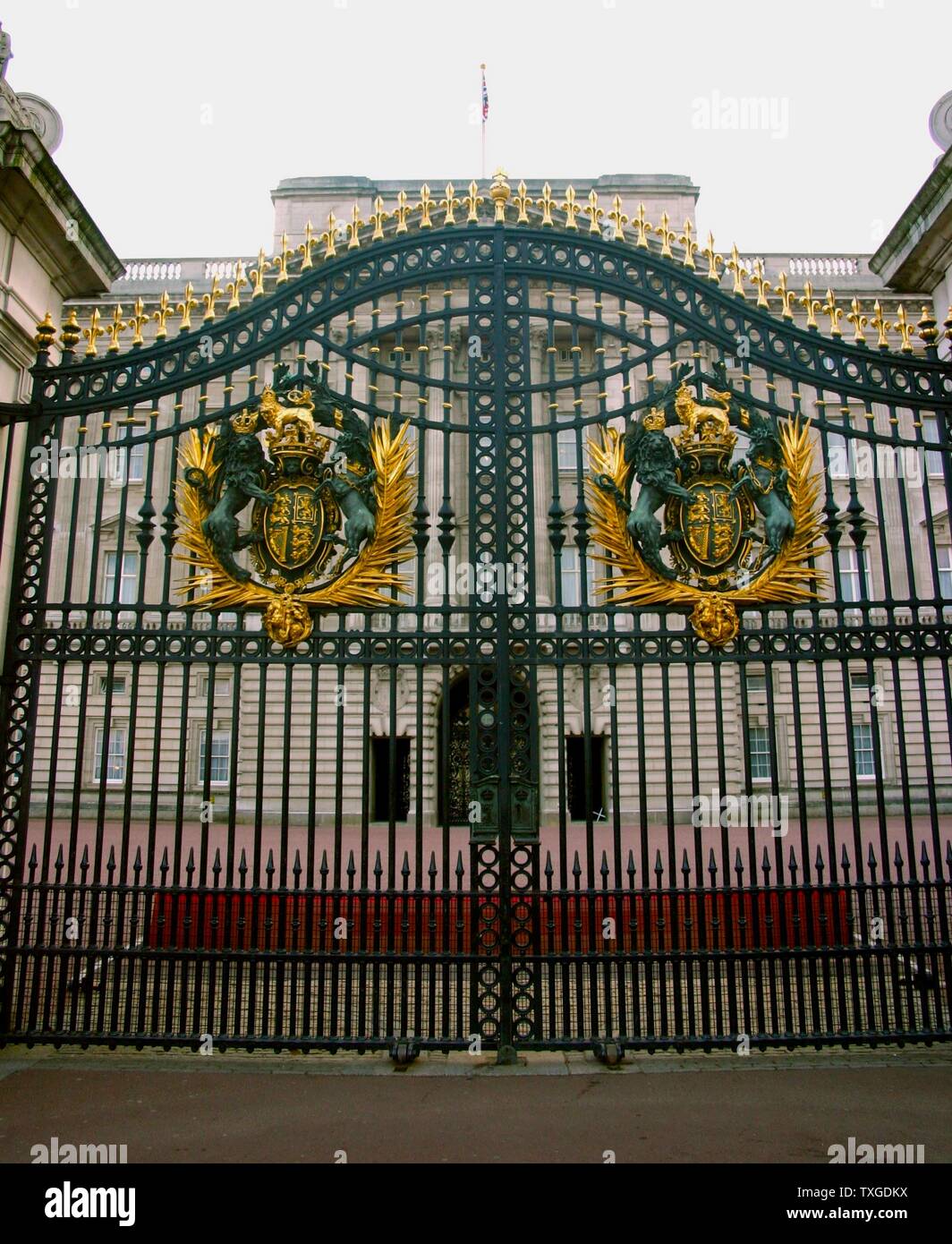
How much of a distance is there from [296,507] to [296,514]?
0.05 metres

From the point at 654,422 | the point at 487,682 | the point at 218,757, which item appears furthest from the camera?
the point at 218,757

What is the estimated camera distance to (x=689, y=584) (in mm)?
6883

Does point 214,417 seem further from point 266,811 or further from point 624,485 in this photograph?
point 266,811

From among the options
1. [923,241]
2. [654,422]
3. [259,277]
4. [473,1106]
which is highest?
[923,241]

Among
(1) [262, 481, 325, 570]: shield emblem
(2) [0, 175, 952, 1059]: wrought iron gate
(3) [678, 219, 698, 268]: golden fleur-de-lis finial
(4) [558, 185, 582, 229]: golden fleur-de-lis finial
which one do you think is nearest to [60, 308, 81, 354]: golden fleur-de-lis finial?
(2) [0, 175, 952, 1059]: wrought iron gate

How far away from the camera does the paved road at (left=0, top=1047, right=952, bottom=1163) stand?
492 centimetres

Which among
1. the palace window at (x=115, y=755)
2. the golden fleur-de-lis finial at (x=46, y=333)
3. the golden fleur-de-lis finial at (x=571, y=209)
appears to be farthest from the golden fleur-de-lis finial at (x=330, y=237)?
the palace window at (x=115, y=755)

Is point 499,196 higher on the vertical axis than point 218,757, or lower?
higher

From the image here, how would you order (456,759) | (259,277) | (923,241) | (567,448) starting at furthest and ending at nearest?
1. (456,759)
2. (567,448)
3. (923,241)
4. (259,277)

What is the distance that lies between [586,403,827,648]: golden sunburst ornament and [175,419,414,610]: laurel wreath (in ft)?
4.85

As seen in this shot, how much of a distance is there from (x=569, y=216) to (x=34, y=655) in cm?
541

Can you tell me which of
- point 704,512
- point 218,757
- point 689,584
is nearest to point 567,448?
point 704,512

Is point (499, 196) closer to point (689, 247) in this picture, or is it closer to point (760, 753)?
point (689, 247)

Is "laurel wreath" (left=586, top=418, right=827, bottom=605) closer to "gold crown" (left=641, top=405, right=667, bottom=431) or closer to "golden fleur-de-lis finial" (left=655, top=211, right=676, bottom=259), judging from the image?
"gold crown" (left=641, top=405, right=667, bottom=431)
